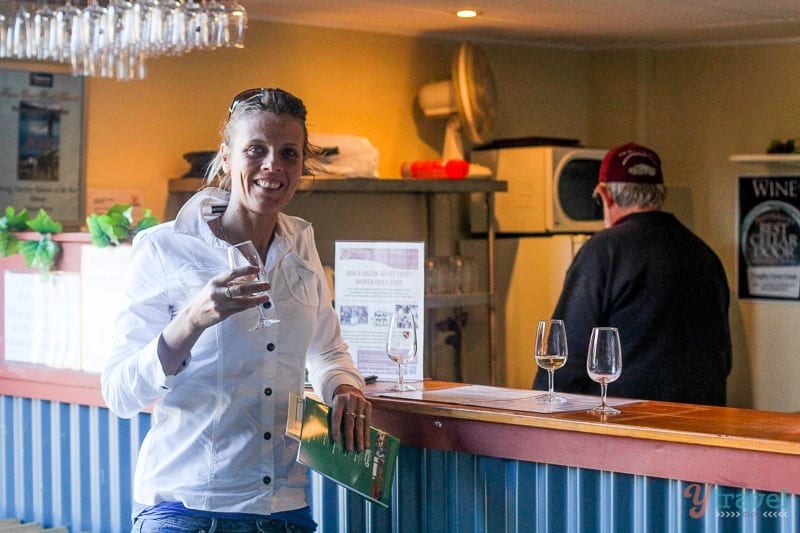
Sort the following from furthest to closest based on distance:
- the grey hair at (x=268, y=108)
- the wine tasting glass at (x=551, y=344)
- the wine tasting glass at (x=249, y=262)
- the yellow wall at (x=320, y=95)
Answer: the yellow wall at (x=320, y=95) → the wine tasting glass at (x=551, y=344) → the grey hair at (x=268, y=108) → the wine tasting glass at (x=249, y=262)

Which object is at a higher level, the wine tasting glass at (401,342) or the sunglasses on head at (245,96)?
the sunglasses on head at (245,96)

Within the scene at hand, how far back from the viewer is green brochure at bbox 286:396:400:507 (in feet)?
7.66

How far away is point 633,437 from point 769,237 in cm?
383

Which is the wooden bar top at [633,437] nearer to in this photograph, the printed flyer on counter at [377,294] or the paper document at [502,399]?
the paper document at [502,399]

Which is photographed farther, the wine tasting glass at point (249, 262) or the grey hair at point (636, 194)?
the grey hair at point (636, 194)

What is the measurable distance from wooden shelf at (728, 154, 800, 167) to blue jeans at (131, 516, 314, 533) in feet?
13.0

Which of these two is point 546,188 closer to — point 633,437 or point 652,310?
point 652,310

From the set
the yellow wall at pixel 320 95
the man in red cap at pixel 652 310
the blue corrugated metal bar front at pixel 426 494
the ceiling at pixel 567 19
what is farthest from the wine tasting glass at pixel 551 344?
the ceiling at pixel 567 19

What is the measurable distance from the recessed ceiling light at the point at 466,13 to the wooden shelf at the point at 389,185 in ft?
2.30

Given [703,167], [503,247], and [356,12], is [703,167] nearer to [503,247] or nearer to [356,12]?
[503,247]

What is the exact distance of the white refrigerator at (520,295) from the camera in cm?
575

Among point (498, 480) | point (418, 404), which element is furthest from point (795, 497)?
point (418, 404)

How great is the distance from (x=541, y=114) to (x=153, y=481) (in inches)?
169

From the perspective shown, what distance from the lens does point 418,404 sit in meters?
2.72
